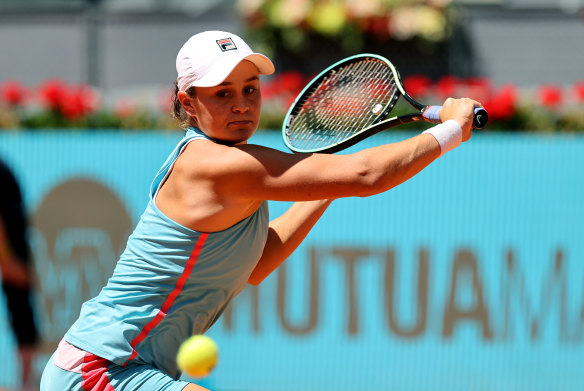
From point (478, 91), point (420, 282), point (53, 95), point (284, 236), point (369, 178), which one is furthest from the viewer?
point (53, 95)

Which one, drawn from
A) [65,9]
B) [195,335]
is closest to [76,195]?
[65,9]

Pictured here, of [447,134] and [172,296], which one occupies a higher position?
[447,134]

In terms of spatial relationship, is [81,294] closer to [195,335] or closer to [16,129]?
[16,129]

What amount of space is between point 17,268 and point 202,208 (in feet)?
15.5

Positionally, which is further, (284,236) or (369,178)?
(284,236)

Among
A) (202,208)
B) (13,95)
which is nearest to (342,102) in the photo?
(202,208)

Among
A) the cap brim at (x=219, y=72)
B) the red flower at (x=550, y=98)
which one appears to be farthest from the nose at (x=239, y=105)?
the red flower at (x=550, y=98)

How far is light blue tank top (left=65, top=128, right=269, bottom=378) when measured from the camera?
270 centimetres

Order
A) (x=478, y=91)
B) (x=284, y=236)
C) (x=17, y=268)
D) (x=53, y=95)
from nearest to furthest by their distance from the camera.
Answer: (x=284, y=236), (x=17, y=268), (x=478, y=91), (x=53, y=95)

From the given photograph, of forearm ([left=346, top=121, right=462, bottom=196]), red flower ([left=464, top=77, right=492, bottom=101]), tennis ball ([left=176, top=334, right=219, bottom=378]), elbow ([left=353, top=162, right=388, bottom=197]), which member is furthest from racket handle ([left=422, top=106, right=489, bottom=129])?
red flower ([left=464, top=77, right=492, bottom=101])

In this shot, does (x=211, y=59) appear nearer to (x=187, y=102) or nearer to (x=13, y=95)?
(x=187, y=102)

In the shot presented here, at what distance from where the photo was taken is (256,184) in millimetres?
2619

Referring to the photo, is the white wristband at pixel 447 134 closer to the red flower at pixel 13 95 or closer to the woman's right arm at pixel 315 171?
the woman's right arm at pixel 315 171

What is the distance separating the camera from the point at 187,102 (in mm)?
2854
